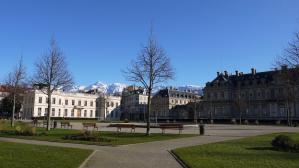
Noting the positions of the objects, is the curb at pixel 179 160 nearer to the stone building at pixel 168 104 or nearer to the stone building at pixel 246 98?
the stone building at pixel 246 98

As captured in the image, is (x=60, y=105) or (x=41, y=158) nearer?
(x=41, y=158)

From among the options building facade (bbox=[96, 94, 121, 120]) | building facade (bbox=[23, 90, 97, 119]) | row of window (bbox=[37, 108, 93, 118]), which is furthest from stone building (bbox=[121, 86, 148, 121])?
row of window (bbox=[37, 108, 93, 118])

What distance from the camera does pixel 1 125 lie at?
2864 centimetres

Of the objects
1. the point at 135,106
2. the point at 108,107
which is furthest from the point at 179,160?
the point at 135,106

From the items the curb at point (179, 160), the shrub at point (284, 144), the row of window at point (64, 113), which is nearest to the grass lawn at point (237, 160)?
the curb at point (179, 160)

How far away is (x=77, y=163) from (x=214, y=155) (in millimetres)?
5696

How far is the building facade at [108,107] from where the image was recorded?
114625mm

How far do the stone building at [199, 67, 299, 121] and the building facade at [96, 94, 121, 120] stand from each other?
3367cm

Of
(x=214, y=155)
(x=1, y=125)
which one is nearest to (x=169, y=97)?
(x=1, y=125)

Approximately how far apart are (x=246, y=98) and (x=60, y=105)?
53.2 m

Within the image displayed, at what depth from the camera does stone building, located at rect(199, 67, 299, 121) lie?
80250 mm

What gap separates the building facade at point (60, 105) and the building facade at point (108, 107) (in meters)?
2.33

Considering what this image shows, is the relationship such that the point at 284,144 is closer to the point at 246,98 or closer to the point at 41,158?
the point at 41,158

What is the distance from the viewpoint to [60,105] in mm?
101438
